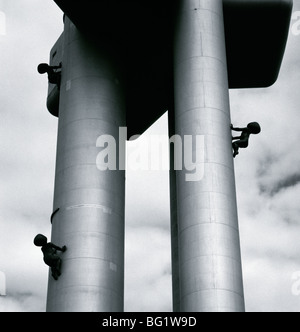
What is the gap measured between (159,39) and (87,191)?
32.9ft

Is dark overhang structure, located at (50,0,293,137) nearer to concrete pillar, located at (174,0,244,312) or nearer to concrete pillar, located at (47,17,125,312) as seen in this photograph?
concrete pillar, located at (47,17,125,312)

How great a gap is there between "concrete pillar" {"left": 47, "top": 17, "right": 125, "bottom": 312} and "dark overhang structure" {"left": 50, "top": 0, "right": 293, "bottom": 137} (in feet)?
4.82

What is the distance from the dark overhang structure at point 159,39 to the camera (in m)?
32.9

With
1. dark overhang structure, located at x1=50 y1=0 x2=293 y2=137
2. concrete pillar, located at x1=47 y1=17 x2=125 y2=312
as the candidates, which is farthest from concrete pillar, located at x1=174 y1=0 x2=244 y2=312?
concrete pillar, located at x1=47 y1=17 x2=125 y2=312

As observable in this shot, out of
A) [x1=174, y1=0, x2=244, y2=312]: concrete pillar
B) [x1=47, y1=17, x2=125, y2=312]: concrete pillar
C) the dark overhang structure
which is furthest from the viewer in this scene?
the dark overhang structure

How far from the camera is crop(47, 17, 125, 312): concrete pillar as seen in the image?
2806 cm

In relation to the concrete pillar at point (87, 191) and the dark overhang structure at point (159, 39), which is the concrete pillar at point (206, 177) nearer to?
the dark overhang structure at point (159, 39)

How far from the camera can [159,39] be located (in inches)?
1388

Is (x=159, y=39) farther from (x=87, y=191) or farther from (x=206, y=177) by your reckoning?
(x=206, y=177)

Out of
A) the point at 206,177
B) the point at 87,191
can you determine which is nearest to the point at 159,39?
the point at 87,191

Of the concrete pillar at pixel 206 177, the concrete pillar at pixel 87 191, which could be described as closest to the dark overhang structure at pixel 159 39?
the concrete pillar at pixel 87 191

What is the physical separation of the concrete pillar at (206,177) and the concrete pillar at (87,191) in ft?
11.4

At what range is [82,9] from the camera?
107ft

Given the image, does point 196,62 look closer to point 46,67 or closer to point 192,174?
point 192,174
